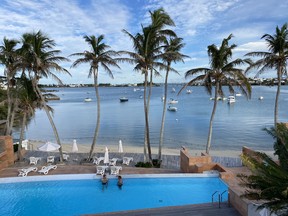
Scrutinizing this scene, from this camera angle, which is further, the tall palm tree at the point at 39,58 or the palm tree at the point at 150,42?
the palm tree at the point at 150,42

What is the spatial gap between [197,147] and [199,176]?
18.8 m

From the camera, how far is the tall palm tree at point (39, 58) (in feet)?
54.6

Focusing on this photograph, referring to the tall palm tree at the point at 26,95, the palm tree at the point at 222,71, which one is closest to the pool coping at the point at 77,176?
the tall palm tree at the point at 26,95

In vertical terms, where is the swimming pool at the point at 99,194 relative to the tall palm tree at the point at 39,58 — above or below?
below

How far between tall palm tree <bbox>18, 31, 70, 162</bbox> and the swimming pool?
6765 mm

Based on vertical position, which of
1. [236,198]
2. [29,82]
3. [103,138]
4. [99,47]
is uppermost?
[99,47]

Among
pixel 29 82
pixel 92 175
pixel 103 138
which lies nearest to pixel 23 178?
pixel 92 175

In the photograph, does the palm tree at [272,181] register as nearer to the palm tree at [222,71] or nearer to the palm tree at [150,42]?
the palm tree at [222,71]

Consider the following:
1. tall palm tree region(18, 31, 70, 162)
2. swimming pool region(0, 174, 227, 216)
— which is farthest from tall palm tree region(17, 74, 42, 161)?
swimming pool region(0, 174, 227, 216)

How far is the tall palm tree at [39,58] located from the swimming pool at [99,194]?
677 cm

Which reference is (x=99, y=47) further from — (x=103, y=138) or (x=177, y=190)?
(x=103, y=138)

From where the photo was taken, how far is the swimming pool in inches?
449

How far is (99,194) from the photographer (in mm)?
12680

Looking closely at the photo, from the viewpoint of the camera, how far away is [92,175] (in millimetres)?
14359
